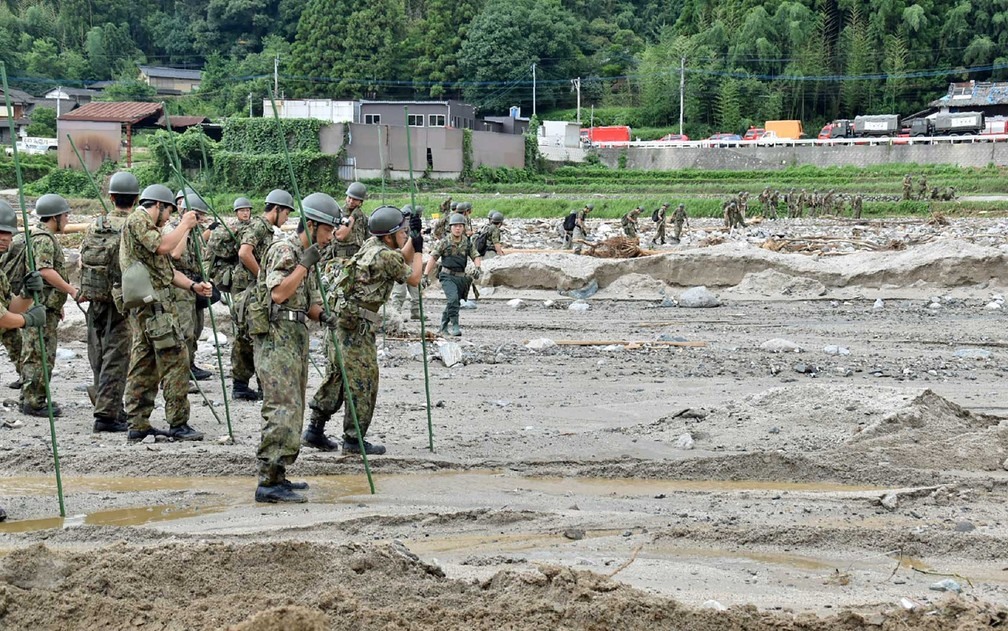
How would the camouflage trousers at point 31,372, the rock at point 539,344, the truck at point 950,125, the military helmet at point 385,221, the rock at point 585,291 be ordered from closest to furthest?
the military helmet at point 385,221
the camouflage trousers at point 31,372
the rock at point 539,344
the rock at point 585,291
the truck at point 950,125

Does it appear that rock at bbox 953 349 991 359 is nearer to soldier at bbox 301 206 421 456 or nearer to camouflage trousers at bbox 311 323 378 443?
soldier at bbox 301 206 421 456

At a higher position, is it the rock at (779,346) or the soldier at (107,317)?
the soldier at (107,317)

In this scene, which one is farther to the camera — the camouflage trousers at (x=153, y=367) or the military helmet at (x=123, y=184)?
the military helmet at (x=123, y=184)

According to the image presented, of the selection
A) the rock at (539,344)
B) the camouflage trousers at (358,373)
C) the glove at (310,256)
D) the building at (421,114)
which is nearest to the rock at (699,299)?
the rock at (539,344)

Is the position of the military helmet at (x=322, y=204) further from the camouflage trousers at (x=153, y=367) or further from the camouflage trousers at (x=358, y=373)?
the camouflage trousers at (x=153, y=367)

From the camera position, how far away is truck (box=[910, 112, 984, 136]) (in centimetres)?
6228

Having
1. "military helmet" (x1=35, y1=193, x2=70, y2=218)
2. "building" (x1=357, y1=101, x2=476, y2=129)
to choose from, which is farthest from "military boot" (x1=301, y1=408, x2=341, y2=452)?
"building" (x1=357, y1=101, x2=476, y2=129)

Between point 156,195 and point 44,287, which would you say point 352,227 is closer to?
point 156,195

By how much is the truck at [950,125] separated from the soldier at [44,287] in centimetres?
5947

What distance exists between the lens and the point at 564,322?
680 inches

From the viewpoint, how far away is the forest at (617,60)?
76562mm

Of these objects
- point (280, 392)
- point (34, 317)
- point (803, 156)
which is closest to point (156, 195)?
point (34, 317)

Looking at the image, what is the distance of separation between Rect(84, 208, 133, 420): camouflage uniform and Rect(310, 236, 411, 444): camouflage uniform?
2.10m

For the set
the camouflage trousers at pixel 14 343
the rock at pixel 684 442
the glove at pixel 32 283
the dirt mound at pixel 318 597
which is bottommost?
the rock at pixel 684 442
